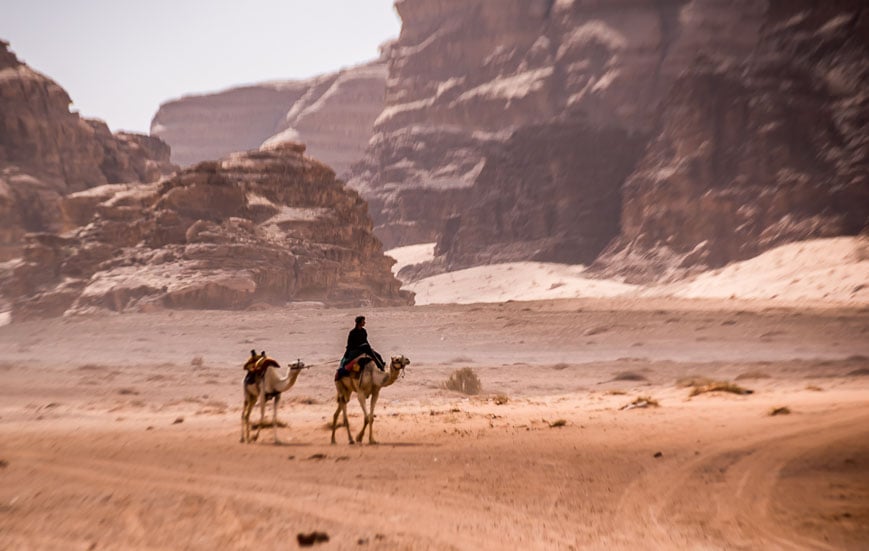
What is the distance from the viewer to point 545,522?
789 cm

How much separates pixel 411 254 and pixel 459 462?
11024 centimetres

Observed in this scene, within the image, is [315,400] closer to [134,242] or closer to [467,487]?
[467,487]

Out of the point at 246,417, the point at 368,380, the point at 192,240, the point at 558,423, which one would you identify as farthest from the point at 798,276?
the point at 246,417

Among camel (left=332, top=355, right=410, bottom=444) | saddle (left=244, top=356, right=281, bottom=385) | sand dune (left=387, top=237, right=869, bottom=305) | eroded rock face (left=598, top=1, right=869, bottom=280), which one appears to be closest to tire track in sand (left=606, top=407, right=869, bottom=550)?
camel (left=332, top=355, right=410, bottom=444)

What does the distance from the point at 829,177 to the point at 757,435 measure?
79.5 m

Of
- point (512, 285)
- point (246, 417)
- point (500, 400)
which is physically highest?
point (512, 285)

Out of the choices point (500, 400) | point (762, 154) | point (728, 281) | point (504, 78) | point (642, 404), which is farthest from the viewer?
point (504, 78)

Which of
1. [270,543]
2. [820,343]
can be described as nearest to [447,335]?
[820,343]

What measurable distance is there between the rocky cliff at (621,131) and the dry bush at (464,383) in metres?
63.2

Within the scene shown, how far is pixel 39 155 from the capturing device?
78.7m

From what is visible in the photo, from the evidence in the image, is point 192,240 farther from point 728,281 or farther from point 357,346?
point 357,346

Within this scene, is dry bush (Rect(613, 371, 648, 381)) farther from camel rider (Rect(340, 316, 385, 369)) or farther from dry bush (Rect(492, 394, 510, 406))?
camel rider (Rect(340, 316, 385, 369))

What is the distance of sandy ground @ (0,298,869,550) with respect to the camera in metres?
→ 7.50

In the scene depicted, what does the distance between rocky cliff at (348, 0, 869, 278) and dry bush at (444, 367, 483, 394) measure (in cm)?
6323
